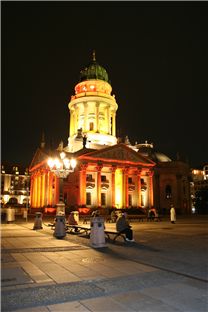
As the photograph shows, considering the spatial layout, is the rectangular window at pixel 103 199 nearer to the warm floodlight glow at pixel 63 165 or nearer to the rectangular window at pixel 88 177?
the rectangular window at pixel 88 177

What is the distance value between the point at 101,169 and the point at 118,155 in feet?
15.1

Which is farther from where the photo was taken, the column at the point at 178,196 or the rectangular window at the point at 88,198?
the column at the point at 178,196

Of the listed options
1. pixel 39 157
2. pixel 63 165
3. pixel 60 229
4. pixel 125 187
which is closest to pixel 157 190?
pixel 125 187

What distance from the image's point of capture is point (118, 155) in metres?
60.8

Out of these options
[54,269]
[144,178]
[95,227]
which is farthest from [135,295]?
[144,178]

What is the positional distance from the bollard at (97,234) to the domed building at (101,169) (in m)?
34.7

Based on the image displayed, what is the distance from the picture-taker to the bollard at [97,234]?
48.8 ft

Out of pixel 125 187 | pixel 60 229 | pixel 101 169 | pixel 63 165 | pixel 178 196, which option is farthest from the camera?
pixel 178 196

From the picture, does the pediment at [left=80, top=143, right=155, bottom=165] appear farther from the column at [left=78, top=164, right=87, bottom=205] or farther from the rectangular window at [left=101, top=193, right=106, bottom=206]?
the rectangular window at [left=101, top=193, right=106, bottom=206]

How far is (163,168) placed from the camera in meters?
73.2

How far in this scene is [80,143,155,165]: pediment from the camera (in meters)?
57.9

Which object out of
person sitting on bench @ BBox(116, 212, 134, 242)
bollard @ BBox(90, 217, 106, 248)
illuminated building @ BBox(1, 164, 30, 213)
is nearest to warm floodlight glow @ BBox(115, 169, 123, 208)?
person sitting on bench @ BBox(116, 212, 134, 242)

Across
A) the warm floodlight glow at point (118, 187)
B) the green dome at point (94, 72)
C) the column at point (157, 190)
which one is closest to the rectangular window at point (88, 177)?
the warm floodlight glow at point (118, 187)

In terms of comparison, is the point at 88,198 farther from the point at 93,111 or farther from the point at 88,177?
the point at 93,111
